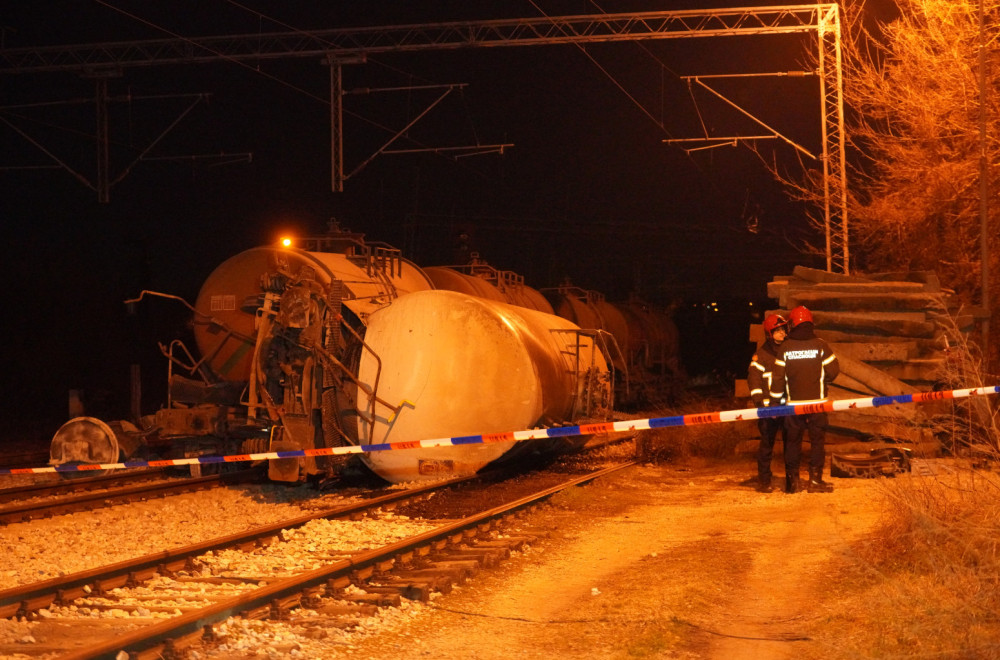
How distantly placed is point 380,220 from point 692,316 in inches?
701

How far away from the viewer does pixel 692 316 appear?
36.7 meters

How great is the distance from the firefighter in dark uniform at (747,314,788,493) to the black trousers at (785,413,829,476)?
0.28 metres

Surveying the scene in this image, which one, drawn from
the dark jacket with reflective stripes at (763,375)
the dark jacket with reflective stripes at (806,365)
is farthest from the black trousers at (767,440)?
the dark jacket with reflective stripes at (806,365)

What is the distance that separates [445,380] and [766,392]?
11.9ft

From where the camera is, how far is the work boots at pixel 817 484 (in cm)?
1115

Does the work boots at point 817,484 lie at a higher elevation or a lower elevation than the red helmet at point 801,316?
lower

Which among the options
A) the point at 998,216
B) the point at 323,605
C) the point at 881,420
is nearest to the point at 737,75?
the point at 998,216

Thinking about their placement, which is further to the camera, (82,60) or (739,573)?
(82,60)

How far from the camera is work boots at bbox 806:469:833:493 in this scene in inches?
439

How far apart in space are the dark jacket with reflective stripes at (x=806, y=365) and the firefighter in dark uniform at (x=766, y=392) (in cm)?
35

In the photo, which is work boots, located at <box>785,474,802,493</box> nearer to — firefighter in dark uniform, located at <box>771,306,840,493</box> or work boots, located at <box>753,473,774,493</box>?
firefighter in dark uniform, located at <box>771,306,840,493</box>

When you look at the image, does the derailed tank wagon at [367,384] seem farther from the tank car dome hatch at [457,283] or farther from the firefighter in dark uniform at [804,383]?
the tank car dome hatch at [457,283]

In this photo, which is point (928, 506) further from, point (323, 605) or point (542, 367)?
point (542, 367)

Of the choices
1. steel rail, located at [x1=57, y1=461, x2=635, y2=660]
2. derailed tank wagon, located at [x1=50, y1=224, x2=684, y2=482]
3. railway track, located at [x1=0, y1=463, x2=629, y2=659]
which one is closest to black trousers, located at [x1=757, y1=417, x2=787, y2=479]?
derailed tank wagon, located at [x1=50, y1=224, x2=684, y2=482]
